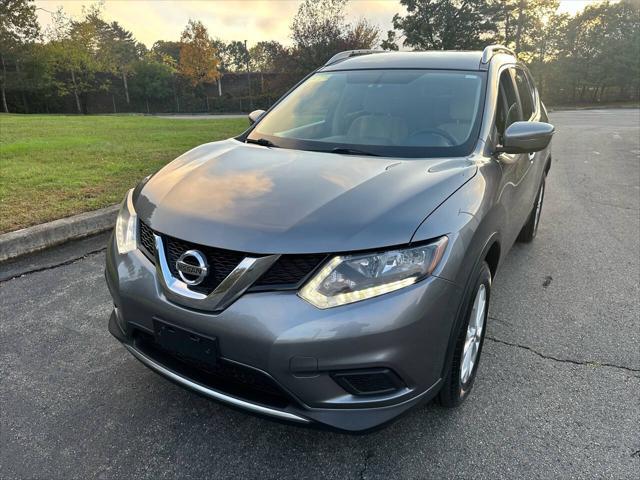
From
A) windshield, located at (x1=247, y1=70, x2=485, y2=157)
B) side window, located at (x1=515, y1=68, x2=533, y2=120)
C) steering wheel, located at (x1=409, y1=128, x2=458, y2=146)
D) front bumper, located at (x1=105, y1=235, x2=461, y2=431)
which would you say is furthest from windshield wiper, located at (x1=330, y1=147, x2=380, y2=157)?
side window, located at (x1=515, y1=68, x2=533, y2=120)

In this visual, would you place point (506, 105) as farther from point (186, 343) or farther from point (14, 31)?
point (14, 31)

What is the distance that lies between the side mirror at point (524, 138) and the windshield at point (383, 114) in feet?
0.63

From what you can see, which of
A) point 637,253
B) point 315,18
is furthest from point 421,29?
point 637,253

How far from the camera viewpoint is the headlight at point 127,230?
2.18 meters

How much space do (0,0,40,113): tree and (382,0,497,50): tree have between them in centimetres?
2746

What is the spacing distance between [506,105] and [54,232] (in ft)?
12.9

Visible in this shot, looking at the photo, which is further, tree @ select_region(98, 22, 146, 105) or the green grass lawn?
tree @ select_region(98, 22, 146, 105)

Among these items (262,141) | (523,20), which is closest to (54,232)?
(262,141)

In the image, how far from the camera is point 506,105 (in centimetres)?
313

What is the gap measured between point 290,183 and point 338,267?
0.60 m

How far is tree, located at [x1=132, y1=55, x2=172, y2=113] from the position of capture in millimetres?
44375

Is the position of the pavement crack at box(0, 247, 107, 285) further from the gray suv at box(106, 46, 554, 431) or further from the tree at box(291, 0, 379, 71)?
the tree at box(291, 0, 379, 71)

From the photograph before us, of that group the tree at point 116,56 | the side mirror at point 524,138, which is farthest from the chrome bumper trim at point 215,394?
the tree at point 116,56

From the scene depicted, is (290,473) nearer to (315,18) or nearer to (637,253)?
(637,253)
